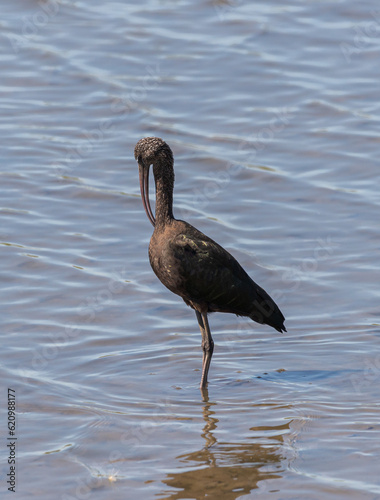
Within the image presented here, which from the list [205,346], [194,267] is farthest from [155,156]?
[205,346]

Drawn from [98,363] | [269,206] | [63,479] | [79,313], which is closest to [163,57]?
[269,206]

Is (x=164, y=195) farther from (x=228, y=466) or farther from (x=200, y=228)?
(x=200, y=228)

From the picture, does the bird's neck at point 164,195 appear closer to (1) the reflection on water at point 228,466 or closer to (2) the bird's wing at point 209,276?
(2) the bird's wing at point 209,276

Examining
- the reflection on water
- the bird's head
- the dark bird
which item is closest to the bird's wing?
the dark bird

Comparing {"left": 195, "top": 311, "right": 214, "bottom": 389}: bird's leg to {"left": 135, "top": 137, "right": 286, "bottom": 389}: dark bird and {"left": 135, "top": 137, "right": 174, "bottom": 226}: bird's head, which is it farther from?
{"left": 135, "top": 137, "right": 174, "bottom": 226}: bird's head

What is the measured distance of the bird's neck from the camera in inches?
324

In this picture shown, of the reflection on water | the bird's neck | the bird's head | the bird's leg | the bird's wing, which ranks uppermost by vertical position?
the bird's head

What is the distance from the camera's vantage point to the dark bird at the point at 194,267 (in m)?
7.96

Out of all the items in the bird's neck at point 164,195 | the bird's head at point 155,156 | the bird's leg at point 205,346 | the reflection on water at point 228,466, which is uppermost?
the bird's head at point 155,156

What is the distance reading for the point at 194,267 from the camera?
314 inches

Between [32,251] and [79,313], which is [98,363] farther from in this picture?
[32,251]

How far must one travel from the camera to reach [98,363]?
8.42 meters

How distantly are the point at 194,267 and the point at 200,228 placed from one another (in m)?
3.58

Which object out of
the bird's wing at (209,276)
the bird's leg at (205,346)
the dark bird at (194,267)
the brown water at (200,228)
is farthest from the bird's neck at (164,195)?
the brown water at (200,228)
